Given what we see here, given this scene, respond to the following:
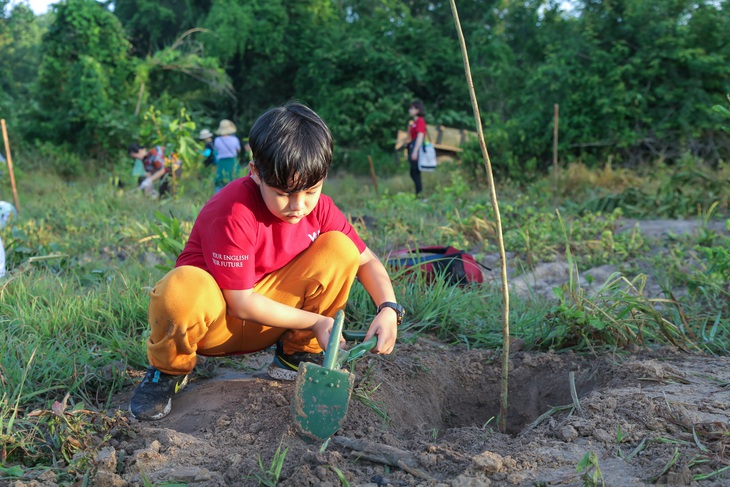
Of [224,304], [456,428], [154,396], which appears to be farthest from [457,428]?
[154,396]

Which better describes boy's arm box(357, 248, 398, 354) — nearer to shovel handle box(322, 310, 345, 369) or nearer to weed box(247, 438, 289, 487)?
shovel handle box(322, 310, 345, 369)

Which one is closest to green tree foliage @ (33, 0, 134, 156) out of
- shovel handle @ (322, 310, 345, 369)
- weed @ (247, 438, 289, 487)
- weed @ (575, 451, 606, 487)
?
shovel handle @ (322, 310, 345, 369)

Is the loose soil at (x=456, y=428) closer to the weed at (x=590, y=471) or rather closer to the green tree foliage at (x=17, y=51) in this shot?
the weed at (x=590, y=471)

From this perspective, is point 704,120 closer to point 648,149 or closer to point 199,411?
point 648,149

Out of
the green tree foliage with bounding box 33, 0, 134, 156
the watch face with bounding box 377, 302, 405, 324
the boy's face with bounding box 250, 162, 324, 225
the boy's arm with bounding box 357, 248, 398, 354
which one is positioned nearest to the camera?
the boy's face with bounding box 250, 162, 324, 225

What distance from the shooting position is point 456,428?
2094 mm

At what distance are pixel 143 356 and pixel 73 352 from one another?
27 centimetres

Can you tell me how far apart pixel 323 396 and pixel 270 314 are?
0.33 meters

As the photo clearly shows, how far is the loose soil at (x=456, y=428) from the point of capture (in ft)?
5.36

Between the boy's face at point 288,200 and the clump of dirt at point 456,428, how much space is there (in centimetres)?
60

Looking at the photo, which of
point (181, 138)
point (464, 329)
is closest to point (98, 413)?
point (464, 329)

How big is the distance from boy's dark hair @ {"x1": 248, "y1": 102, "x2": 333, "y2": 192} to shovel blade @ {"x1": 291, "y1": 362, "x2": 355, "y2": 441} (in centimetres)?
51

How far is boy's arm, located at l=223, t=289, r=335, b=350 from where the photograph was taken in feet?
6.50

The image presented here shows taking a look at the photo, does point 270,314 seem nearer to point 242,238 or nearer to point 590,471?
point 242,238
